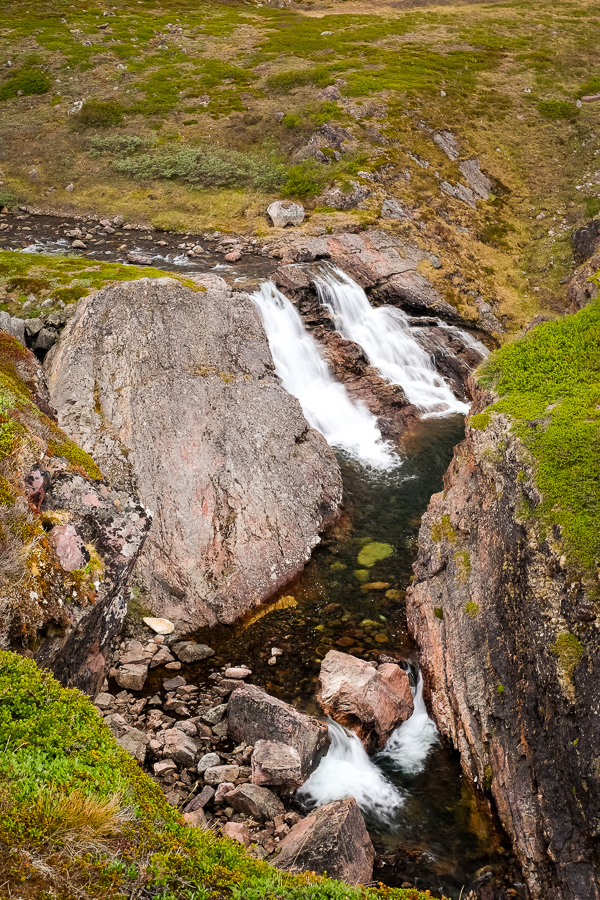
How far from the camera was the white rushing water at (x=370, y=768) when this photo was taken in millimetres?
12797

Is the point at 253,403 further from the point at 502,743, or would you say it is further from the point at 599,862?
the point at 599,862

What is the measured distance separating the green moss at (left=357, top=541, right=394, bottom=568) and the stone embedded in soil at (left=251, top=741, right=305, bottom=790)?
25.3 feet

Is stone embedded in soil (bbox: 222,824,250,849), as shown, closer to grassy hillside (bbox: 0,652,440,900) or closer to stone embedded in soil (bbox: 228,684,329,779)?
stone embedded in soil (bbox: 228,684,329,779)

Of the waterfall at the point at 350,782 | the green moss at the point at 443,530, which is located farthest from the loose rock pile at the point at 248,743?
the green moss at the point at 443,530

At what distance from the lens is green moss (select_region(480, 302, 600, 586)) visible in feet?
41.2

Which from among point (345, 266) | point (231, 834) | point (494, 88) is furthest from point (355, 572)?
point (494, 88)

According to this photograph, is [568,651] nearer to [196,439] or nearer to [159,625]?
[159,625]

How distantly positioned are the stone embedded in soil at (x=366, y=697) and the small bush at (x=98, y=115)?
47791 millimetres

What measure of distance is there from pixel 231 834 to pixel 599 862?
620 centimetres

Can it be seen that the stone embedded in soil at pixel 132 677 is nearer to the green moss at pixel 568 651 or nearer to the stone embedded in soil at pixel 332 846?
the stone embedded in soil at pixel 332 846

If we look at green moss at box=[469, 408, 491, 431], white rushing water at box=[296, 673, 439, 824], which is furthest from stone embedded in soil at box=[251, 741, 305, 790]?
green moss at box=[469, 408, 491, 431]

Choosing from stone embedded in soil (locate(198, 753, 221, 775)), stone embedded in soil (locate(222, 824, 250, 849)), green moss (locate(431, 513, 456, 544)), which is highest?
green moss (locate(431, 513, 456, 544))

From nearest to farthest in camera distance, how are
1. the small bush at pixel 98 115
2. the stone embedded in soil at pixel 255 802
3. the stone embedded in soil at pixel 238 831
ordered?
the stone embedded in soil at pixel 238 831
the stone embedded in soil at pixel 255 802
the small bush at pixel 98 115

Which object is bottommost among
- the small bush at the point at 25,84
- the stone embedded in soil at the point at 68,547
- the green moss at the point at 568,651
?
the green moss at the point at 568,651
